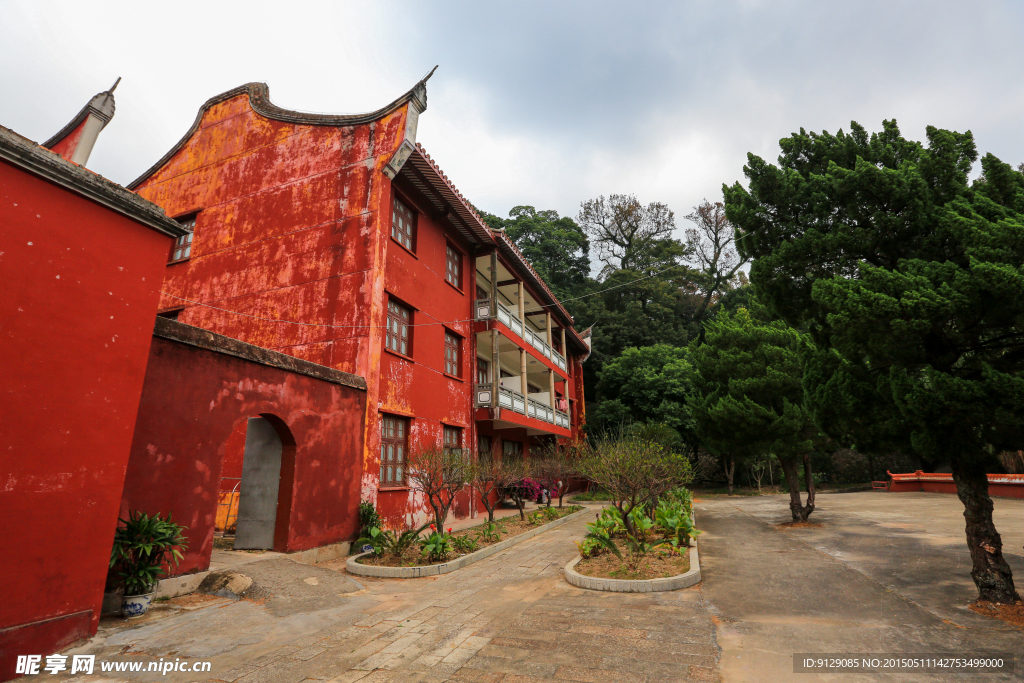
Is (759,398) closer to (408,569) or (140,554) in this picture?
(408,569)

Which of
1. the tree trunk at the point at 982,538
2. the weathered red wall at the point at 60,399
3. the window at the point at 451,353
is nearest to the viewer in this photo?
the weathered red wall at the point at 60,399

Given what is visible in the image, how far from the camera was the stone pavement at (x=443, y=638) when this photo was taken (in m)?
4.61

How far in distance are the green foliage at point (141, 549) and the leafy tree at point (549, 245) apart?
3633cm

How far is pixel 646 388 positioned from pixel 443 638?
27.9m

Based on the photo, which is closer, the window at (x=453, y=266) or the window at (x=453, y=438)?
the window at (x=453, y=438)

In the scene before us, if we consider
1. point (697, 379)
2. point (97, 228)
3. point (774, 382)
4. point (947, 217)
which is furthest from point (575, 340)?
point (97, 228)

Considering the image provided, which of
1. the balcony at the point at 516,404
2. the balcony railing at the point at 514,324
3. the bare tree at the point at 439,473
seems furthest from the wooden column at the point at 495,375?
the bare tree at the point at 439,473

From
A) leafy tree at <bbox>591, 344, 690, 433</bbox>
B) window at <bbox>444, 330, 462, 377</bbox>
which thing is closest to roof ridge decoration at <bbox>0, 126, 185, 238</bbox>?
window at <bbox>444, 330, 462, 377</bbox>

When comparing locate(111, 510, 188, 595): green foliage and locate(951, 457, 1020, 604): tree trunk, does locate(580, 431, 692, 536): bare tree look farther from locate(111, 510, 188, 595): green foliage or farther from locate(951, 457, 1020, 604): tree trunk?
locate(111, 510, 188, 595): green foliage

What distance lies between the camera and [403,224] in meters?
14.6

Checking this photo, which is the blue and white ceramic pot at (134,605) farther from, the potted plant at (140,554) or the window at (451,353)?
the window at (451,353)

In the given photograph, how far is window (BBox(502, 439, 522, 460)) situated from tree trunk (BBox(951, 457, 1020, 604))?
15133 millimetres

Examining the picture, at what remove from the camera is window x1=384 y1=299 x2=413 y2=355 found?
1344 centimetres

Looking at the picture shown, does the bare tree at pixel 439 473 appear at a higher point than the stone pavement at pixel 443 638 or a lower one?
higher
